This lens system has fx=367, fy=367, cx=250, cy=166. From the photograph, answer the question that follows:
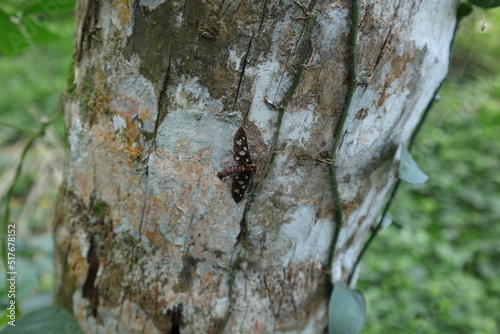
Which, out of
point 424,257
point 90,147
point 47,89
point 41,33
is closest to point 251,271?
point 90,147

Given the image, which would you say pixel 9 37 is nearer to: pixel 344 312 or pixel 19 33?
pixel 19 33

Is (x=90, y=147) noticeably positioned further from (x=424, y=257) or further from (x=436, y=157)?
(x=436, y=157)

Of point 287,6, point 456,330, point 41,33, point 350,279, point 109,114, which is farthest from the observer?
point 456,330

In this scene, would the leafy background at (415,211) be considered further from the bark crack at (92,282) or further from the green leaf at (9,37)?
the bark crack at (92,282)

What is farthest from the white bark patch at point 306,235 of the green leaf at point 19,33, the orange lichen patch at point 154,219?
the green leaf at point 19,33

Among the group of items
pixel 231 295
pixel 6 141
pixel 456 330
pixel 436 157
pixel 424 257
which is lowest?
pixel 6 141

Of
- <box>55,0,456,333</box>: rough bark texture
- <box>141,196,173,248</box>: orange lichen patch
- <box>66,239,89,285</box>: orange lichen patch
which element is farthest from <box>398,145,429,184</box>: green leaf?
<box>66,239,89,285</box>: orange lichen patch
